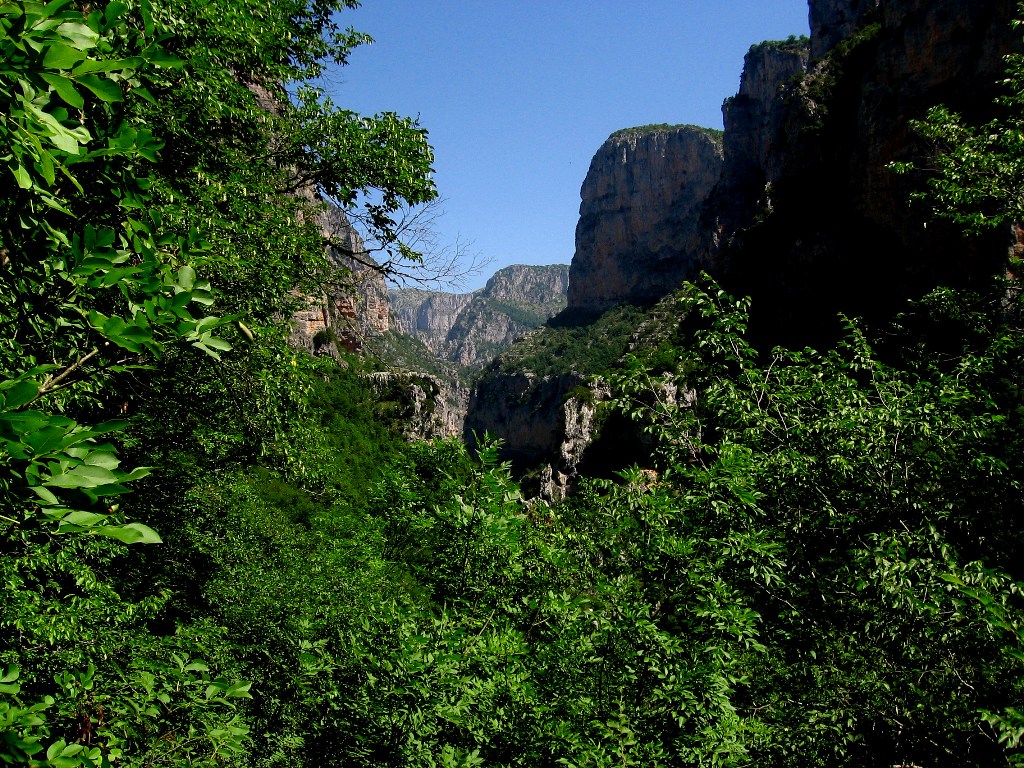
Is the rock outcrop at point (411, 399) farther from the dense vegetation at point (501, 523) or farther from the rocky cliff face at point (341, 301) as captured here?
the dense vegetation at point (501, 523)

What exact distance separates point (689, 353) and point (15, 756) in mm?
4666

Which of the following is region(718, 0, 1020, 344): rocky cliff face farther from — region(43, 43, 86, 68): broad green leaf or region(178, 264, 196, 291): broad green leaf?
region(43, 43, 86, 68): broad green leaf

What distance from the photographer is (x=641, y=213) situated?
118 m

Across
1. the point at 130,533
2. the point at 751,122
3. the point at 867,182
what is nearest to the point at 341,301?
the point at 130,533

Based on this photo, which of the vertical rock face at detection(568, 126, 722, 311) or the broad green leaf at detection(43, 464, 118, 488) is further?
the vertical rock face at detection(568, 126, 722, 311)

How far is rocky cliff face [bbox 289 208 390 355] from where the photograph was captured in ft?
23.8

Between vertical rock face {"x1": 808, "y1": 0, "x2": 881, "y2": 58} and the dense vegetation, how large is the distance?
253ft

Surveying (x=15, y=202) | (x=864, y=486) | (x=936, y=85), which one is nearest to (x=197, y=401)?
(x=15, y=202)

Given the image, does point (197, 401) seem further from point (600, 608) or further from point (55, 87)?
point (55, 87)

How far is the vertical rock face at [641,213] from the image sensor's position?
362 ft

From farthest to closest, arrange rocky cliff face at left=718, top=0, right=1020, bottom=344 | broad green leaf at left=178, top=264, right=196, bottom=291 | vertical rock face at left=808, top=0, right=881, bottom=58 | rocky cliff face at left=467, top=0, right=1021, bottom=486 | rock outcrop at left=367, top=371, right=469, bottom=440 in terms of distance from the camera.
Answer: vertical rock face at left=808, top=0, right=881, bottom=58, rock outcrop at left=367, top=371, right=469, bottom=440, rocky cliff face at left=467, top=0, right=1021, bottom=486, rocky cliff face at left=718, top=0, right=1020, bottom=344, broad green leaf at left=178, top=264, right=196, bottom=291

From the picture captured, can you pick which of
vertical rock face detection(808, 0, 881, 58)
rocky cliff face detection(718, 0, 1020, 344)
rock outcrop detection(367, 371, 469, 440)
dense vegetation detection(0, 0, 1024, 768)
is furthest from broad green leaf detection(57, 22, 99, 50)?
vertical rock face detection(808, 0, 881, 58)

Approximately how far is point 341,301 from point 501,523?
Answer: 9.06 m

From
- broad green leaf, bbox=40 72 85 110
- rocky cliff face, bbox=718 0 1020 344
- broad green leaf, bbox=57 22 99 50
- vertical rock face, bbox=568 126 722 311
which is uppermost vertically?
vertical rock face, bbox=568 126 722 311
